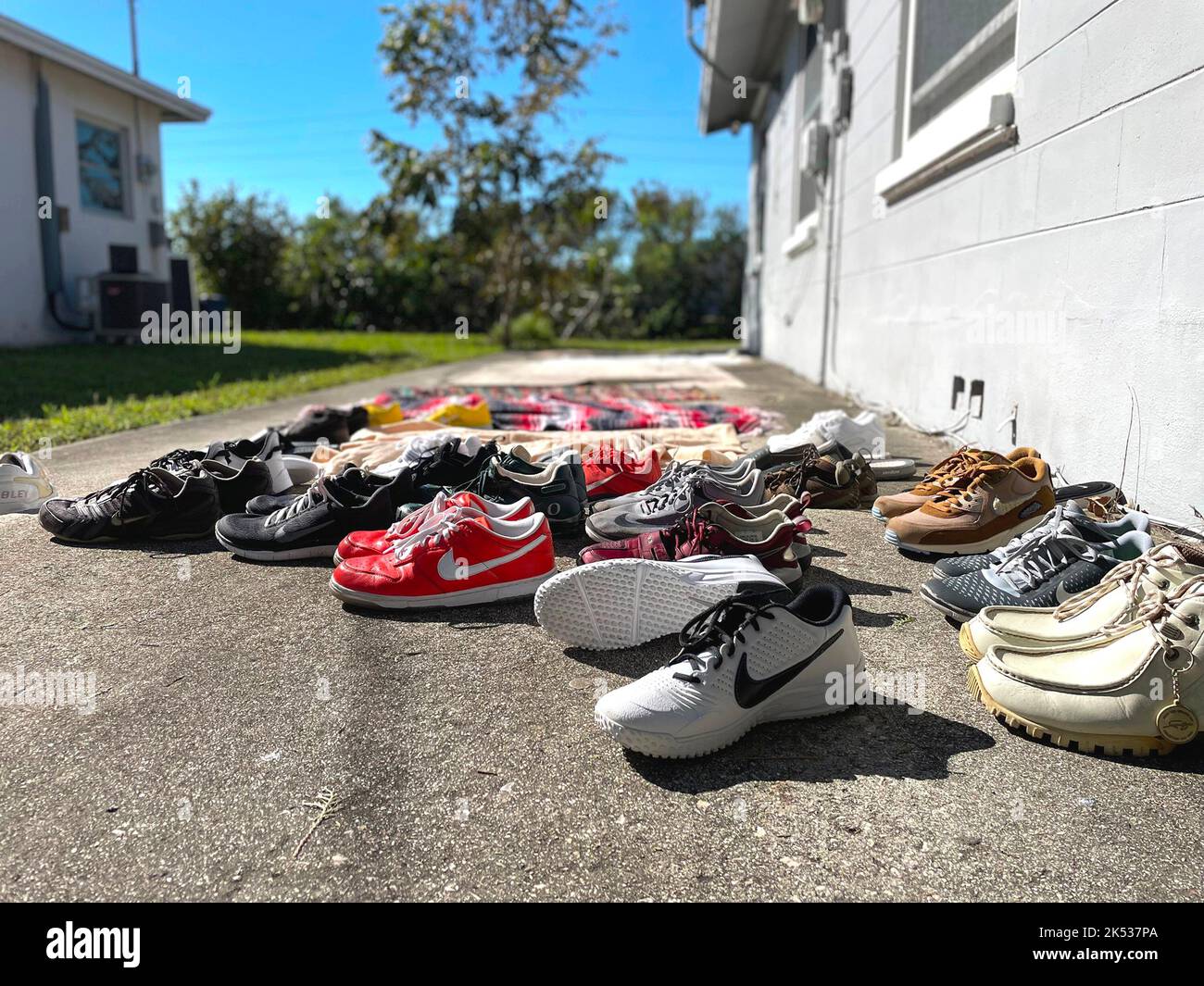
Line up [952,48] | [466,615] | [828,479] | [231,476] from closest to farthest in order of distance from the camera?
[466,615], [231,476], [828,479], [952,48]

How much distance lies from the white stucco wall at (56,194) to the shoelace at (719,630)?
36.9ft

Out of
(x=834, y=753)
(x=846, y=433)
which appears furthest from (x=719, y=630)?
(x=846, y=433)

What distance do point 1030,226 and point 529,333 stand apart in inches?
513

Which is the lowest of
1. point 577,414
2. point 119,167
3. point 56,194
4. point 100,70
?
point 577,414

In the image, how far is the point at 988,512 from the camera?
2.35 m

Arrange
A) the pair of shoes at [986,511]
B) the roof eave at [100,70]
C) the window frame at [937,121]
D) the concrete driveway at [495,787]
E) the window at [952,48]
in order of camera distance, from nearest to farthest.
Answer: the concrete driveway at [495,787]
the pair of shoes at [986,511]
the window frame at [937,121]
the window at [952,48]
the roof eave at [100,70]

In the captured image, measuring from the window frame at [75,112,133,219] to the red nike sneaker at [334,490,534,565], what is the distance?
463 inches

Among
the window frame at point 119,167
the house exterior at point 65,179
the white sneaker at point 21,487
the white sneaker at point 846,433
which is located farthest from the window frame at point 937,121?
the window frame at point 119,167

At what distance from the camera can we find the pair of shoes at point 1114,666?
52.7 inches

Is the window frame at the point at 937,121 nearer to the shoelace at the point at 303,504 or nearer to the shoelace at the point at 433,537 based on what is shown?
the shoelace at the point at 433,537

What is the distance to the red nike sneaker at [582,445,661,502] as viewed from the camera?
Answer: 9.83 feet

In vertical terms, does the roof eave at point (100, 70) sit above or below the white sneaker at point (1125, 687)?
above

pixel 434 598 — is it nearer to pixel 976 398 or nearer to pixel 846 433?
pixel 846 433

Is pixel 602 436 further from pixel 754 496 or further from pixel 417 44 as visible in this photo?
pixel 417 44
